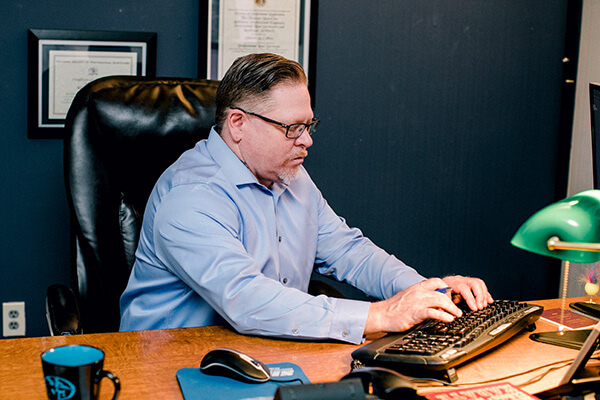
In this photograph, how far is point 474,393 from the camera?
105cm

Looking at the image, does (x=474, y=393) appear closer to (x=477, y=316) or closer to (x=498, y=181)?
(x=477, y=316)

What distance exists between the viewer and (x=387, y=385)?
0.96m

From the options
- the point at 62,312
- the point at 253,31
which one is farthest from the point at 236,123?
the point at 253,31

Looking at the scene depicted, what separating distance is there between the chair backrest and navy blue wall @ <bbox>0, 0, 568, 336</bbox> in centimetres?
84

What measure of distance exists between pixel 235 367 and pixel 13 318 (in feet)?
5.47

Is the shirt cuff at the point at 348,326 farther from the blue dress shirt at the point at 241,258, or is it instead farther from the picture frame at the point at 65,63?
the picture frame at the point at 65,63

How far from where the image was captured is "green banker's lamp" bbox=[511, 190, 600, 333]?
3.53 feet

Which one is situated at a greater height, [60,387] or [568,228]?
[568,228]

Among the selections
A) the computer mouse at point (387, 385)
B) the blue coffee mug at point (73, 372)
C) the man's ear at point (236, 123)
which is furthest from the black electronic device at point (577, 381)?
the man's ear at point (236, 123)

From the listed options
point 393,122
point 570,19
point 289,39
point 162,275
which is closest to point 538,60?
point 570,19

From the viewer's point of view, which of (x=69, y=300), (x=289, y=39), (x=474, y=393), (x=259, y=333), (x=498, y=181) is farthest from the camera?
(x=498, y=181)

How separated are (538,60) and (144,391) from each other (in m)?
2.47

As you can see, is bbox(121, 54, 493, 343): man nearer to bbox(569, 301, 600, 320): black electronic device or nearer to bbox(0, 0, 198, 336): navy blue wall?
bbox(569, 301, 600, 320): black electronic device

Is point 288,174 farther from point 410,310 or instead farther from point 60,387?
point 60,387
